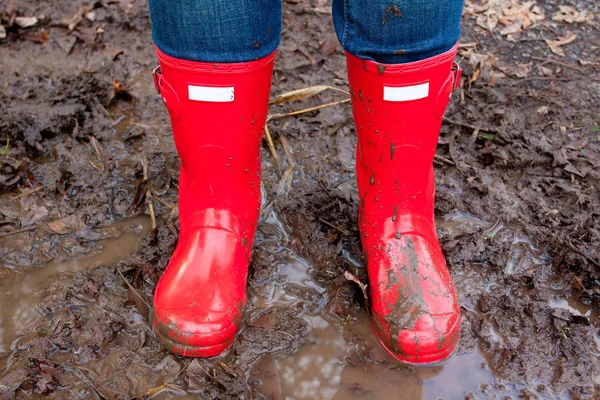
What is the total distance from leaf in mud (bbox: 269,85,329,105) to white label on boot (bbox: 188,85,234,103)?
0.98 meters

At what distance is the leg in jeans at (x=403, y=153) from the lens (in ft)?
3.84

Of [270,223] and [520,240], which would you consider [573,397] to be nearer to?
[520,240]

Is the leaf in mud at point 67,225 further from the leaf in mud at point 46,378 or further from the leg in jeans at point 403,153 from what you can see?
the leg in jeans at point 403,153

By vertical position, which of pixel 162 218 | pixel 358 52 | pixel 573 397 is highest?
pixel 358 52

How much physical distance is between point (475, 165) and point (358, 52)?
1.00 meters

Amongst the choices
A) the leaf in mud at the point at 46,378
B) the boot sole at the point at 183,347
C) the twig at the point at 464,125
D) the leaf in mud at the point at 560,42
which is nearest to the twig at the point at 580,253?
the twig at the point at 464,125

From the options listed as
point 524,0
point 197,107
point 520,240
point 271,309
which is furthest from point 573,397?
point 524,0

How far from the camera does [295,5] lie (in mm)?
2818

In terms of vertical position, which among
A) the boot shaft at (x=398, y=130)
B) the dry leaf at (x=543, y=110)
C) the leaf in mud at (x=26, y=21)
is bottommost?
the dry leaf at (x=543, y=110)

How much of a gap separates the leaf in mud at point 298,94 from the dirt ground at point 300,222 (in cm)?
4

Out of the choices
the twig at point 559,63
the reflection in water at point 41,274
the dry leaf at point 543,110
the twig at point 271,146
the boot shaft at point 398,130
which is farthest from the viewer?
the twig at point 559,63

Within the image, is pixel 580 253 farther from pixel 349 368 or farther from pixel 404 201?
pixel 349 368

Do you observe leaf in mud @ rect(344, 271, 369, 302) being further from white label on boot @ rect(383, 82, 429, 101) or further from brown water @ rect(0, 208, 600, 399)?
white label on boot @ rect(383, 82, 429, 101)

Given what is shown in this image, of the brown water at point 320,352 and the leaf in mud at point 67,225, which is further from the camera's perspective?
the leaf in mud at point 67,225
